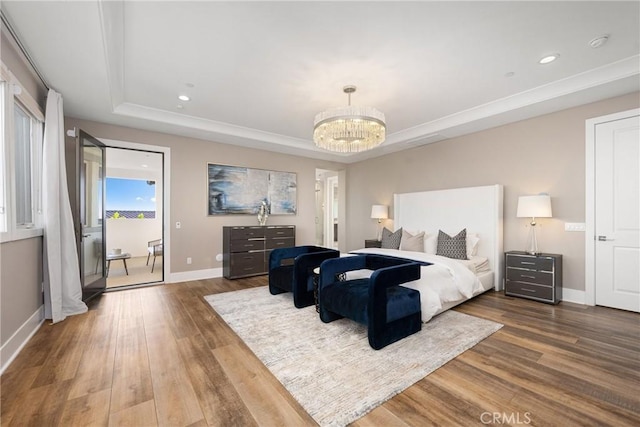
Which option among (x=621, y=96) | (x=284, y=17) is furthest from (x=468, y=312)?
(x=284, y=17)

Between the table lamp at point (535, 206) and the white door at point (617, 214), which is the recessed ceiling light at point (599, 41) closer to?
the white door at point (617, 214)

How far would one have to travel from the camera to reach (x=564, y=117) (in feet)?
12.2

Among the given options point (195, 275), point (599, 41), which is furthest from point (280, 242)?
point (599, 41)

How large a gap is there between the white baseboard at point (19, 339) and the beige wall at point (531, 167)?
5.79m

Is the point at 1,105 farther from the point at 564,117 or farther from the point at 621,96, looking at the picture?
the point at 621,96

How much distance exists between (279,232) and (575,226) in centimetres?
464

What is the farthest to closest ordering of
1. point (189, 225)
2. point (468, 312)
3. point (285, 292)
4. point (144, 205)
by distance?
point (144, 205), point (189, 225), point (285, 292), point (468, 312)

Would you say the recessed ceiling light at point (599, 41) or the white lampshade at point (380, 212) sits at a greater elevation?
the recessed ceiling light at point (599, 41)

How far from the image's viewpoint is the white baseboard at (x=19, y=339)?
210 centimetres

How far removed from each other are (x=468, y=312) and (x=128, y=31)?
4.54 meters

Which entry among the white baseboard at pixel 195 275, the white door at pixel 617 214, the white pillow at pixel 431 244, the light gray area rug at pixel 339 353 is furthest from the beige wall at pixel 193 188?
the white door at pixel 617 214

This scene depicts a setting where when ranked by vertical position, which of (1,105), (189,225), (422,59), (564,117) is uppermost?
(422,59)

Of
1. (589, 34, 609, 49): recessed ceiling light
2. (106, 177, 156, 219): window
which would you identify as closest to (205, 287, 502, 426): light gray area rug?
(589, 34, 609, 49): recessed ceiling light

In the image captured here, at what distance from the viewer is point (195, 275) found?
502cm
